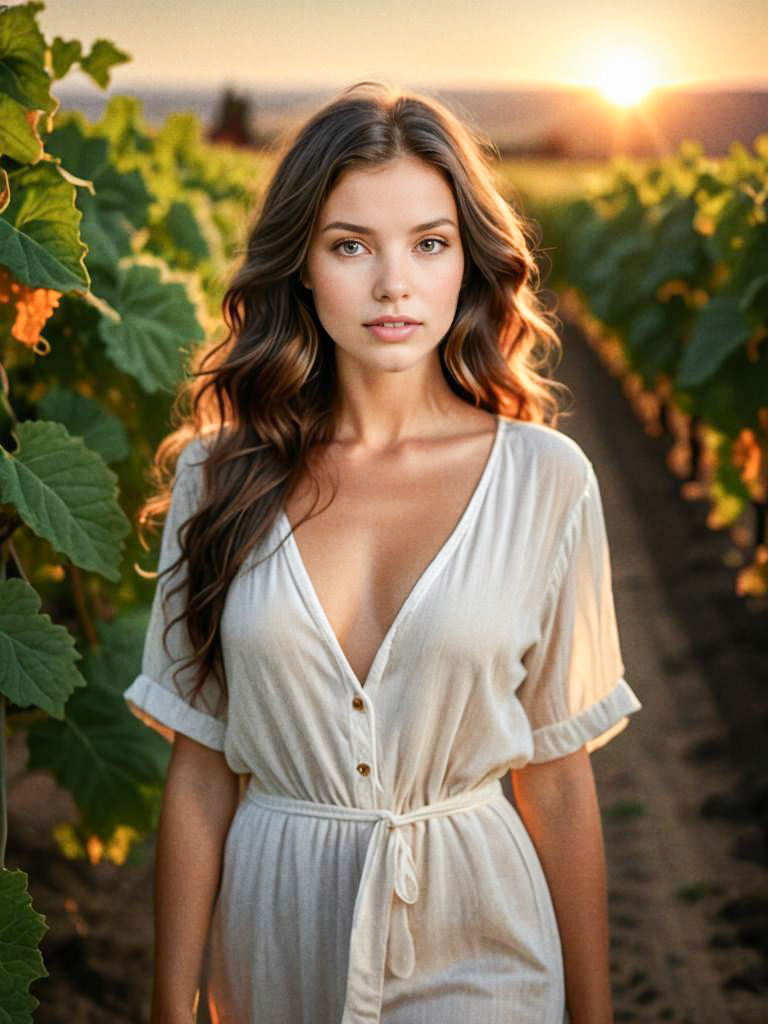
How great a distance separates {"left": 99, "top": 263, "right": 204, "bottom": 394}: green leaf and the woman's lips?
3.03 ft

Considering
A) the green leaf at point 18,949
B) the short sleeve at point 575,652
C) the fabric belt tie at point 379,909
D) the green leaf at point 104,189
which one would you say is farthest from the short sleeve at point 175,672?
the green leaf at point 104,189

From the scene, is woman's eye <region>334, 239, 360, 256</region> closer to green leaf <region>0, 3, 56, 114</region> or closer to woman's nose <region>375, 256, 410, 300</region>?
woman's nose <region>375, 256, 410, 300</region>

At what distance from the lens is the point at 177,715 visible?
202 cm

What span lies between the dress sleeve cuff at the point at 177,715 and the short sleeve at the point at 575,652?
46 cm

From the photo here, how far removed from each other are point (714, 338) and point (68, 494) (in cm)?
275

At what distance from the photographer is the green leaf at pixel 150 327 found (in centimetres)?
Result: 268

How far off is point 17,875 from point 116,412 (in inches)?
56.4

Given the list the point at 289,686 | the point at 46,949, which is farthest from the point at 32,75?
the point at 46,949

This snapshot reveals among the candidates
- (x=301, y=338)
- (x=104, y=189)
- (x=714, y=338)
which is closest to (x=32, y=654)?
(x=301, y=338)

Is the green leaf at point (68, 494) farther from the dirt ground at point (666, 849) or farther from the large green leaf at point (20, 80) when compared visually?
the dirt ground at point (666, 849)

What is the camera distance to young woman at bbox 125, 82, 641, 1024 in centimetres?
186

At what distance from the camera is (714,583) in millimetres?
7137

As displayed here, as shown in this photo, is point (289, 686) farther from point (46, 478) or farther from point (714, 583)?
point (714, 583)

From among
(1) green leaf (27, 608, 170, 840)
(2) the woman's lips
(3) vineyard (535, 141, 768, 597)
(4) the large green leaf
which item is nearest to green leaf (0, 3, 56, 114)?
(4) the large green leaf
